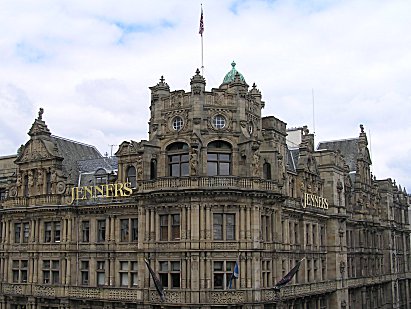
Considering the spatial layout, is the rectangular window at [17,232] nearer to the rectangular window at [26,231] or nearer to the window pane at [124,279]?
the rectangular window at [26,231]

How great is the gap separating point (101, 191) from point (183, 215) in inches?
458

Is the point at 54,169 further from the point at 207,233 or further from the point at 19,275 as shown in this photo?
the point at 207,233

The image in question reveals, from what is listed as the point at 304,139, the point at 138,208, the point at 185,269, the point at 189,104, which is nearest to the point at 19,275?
the point at 138,208

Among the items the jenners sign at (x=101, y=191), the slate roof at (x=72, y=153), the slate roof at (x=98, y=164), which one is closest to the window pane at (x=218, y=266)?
the jenners sign at (x=101, y=191)

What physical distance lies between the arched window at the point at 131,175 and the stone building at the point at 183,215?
12cm

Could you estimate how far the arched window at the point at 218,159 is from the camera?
191 ft

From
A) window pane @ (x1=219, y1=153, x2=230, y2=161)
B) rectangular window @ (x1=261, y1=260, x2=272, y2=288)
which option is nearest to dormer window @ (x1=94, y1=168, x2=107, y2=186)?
window pane @ (x1=219, y1=153, x2=230, y2=161)

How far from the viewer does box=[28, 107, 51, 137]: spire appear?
70688 millimetres

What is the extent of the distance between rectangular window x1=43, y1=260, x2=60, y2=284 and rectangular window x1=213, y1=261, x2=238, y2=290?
64.1ft

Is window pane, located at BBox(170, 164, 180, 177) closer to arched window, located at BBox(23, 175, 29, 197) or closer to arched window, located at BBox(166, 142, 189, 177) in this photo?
arched window, located at BBox(166, 142, 189, 177)

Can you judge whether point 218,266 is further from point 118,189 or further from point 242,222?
point 118,189

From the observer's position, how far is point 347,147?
3900 inches

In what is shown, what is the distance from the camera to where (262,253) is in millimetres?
58812

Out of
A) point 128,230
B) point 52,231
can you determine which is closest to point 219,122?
point 128,230
